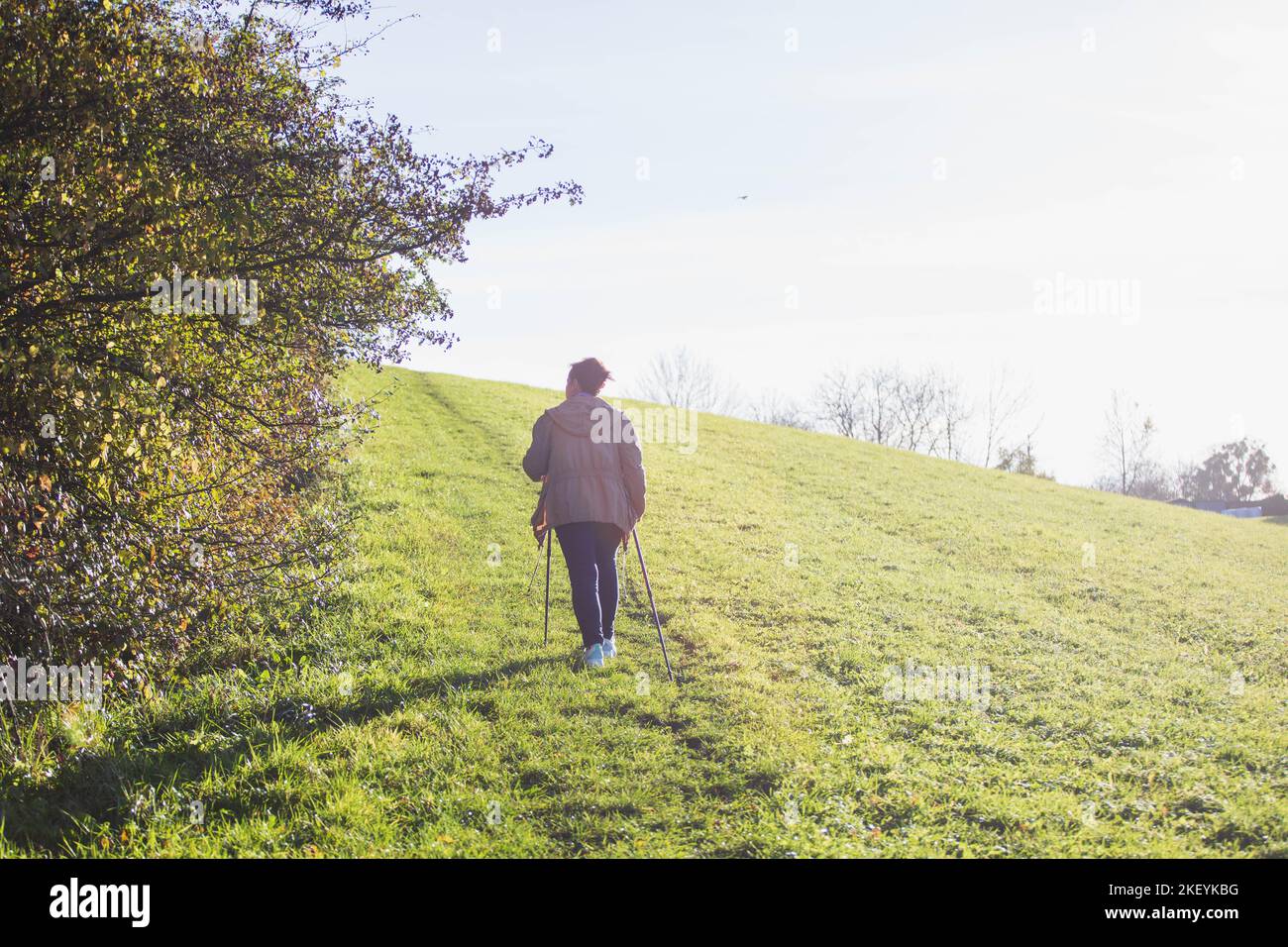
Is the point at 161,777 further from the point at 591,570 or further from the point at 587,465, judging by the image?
the point at 587,465

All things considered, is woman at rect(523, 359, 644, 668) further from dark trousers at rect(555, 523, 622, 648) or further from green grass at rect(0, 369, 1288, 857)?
green grass at rect(0, 369, 1288, 857)

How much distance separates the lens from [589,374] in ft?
28.9

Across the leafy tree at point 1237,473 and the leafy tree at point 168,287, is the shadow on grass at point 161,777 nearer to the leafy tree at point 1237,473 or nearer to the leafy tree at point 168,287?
the leafy tree at point 168,287

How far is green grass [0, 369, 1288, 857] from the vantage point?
5.65 metres

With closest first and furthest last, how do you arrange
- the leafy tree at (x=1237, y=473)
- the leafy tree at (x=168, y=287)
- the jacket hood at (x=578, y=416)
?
1. the leafy tree at (x=168, y=287)
2. the jacket hood at (x=578, y=416)
3. the leafy tree at (x=1237, y=473)

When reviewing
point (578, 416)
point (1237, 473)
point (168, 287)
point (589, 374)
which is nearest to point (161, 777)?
point (168, 287)

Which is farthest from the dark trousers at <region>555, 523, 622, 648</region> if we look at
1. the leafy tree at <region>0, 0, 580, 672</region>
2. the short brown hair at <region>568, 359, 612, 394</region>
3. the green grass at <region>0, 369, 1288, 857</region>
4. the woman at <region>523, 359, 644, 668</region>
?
the leafy tree at <region>0, 0, 580, 672</region>

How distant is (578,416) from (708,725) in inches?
127

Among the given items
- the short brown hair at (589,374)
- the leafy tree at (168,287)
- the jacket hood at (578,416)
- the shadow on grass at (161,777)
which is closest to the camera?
the shadow on grass at (161,777)

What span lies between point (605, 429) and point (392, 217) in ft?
9.39

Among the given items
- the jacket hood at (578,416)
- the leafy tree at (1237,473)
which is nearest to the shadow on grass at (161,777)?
the jacket hood at (578,416)

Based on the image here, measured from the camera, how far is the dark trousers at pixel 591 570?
8438 millimetres

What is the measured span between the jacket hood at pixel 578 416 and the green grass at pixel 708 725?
2.40 m

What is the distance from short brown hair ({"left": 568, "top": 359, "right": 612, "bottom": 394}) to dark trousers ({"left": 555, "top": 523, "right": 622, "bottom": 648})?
4.77 feet
